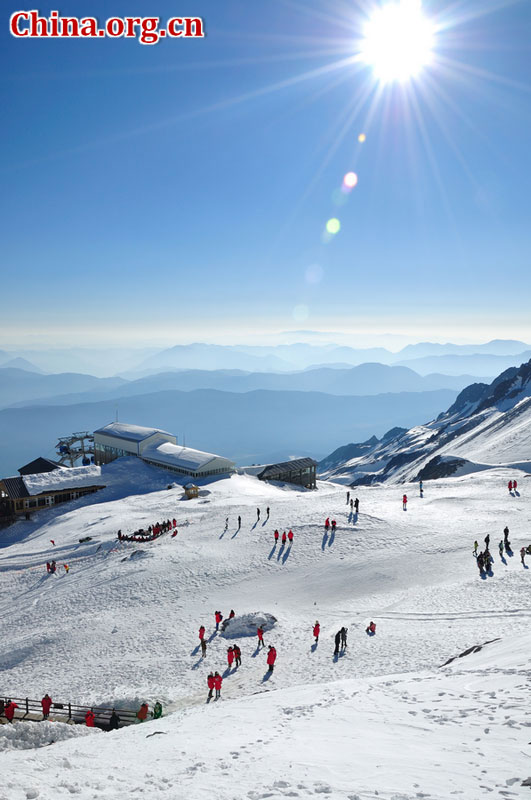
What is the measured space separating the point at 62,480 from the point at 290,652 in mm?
55507

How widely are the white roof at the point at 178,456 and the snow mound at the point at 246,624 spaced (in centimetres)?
4507

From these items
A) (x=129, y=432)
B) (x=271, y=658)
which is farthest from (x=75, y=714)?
(x=129, y=432)

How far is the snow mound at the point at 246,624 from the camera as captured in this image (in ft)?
76.5

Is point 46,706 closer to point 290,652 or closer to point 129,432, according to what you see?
point 290,652

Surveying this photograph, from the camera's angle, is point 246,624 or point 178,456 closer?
point 246,624

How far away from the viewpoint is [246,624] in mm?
23688

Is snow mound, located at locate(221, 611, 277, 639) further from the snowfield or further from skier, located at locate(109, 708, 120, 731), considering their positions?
skier, located at locate(109, 708, 120, 731)

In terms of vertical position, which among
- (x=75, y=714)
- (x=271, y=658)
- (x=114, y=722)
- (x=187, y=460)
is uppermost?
(x=187, y=460)

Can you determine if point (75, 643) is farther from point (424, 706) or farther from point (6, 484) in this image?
point (6, 484)

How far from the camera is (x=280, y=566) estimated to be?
3123 cm

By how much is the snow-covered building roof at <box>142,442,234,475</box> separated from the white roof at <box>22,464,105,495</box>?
955 centimetres

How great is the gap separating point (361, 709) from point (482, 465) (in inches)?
2584

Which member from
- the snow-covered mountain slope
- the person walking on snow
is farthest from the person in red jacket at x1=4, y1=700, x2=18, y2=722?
the snow-covered mountain slope

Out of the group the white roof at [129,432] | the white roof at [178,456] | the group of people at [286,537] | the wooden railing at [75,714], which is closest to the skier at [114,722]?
the wooden railing at [75,714]
